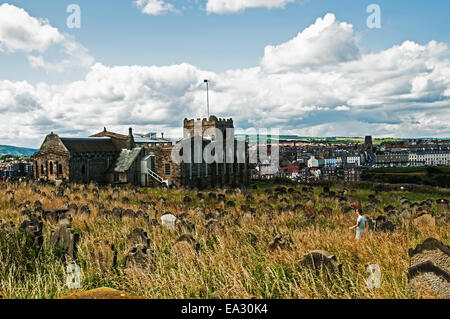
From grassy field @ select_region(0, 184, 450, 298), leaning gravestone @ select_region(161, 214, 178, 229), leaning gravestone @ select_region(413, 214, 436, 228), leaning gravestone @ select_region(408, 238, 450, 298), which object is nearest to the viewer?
leaning gravestone @ select_region(408, 238, 450, 298)

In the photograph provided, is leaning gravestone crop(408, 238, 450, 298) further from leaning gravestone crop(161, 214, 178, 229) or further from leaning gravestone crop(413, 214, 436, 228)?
leaning gravestone crop(413, 214, 436, 228)

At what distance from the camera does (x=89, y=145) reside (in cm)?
3853

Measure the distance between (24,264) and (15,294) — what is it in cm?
179

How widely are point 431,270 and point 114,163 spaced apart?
38.0m

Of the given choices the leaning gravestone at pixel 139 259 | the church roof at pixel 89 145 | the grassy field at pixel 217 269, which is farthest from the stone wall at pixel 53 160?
the leaning gravestone at pixel 139 259

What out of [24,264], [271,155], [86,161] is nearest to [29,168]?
[271,155]

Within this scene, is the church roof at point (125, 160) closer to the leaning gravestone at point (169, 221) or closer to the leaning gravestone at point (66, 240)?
the leaning gravestone at point (169, 221)

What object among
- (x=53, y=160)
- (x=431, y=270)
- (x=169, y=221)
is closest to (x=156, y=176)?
(x=53, y=160)

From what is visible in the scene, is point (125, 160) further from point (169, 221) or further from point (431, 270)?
point (431, 270)

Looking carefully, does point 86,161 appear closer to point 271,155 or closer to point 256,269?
point 256,269

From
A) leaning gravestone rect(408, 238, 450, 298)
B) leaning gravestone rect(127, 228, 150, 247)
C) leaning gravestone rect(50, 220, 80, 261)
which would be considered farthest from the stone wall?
leaning gravestone rect(408, 238, 450, 298)

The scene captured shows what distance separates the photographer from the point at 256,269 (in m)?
5.86

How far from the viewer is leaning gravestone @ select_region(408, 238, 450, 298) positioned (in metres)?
4.63

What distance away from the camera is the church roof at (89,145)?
36.5 metres
